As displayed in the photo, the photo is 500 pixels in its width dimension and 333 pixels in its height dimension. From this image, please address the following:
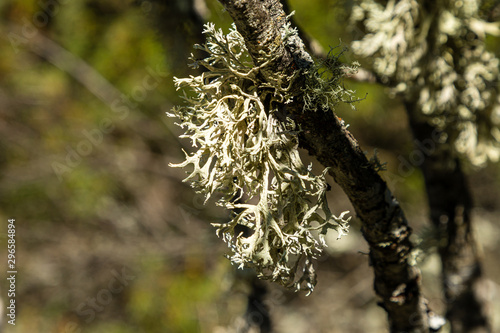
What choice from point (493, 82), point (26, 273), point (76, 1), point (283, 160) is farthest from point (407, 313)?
point (26, 273)

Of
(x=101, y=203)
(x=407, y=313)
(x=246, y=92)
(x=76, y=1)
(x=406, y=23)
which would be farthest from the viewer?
(x=101, y=203)

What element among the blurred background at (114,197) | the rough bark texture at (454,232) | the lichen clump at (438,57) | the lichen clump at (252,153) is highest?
the lichen clump at (252,153)

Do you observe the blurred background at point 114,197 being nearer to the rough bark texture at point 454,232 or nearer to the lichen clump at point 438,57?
the rough bark texture at point 454,232

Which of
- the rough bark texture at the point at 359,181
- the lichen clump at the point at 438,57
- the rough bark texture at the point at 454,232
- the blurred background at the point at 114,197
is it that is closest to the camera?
the rough bark texture at the point at 359,181

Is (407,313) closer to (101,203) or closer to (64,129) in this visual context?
(101,203)

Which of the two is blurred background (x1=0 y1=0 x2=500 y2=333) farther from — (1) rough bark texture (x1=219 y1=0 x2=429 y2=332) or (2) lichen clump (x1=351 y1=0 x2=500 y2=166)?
(1) rough bark texture (x1=219 y1=0 x2=429 y2=332)

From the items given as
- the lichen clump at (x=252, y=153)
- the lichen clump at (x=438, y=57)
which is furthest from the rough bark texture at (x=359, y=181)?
the lichen clump at (x=438, y=57)

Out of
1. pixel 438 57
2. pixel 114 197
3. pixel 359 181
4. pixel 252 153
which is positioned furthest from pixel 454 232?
pixel 114 197
